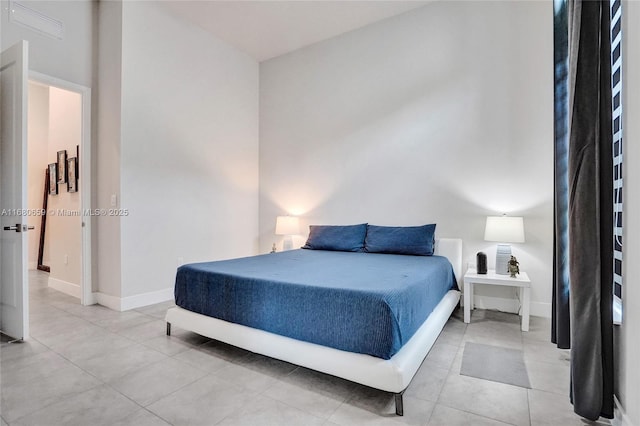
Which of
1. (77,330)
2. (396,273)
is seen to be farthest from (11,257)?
(396,273)

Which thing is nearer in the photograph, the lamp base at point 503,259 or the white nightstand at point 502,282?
the white nightstand at point 502,282

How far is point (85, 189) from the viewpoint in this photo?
3580mm

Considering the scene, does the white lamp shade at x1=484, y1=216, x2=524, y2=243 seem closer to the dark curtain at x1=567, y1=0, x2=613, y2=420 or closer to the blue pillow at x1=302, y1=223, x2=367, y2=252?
the blue pillow at x1=302, y1=223, x2=367, y2=252

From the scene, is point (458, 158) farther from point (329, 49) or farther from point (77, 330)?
point (77, 330)

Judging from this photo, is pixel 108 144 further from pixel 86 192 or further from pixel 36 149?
pixel 36 149

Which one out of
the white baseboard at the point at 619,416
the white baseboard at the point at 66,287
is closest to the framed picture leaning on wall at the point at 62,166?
the white baseboard at the point at 66,287

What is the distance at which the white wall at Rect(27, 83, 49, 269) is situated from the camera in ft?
18.0

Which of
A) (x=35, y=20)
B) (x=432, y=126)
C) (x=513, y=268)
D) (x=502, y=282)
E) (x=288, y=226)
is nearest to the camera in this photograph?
(x=502, y=282)

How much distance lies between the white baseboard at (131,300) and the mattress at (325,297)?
49.3 inches

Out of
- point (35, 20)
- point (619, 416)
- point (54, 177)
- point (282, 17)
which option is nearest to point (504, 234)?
point (619, 416)

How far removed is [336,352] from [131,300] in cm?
267

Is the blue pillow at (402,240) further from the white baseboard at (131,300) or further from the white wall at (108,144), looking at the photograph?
the white wall at (108,144)

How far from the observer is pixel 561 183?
6.80 ft

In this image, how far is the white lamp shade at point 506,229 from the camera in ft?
9.86
